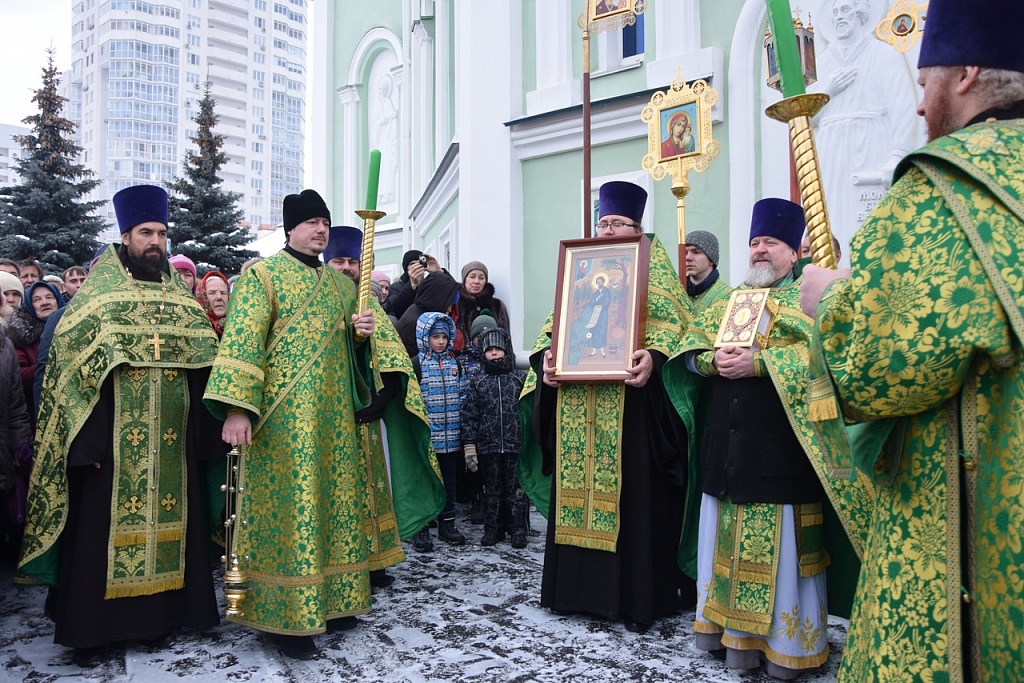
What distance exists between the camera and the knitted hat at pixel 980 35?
164 centimetres

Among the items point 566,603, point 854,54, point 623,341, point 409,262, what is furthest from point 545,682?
point 854,54

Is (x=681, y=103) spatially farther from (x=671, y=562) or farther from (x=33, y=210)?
(x=33, y=210)

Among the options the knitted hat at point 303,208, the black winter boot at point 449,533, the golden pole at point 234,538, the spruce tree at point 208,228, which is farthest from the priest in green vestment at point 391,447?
the spruce tree at point 208,228

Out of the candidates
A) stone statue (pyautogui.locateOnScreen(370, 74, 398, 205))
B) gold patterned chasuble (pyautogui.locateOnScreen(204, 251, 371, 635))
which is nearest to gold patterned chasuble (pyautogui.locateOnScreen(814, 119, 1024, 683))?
gold patterned chasuble (pyautogui.locateOnScreen(204, 251, 371, 635))

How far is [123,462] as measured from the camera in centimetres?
408

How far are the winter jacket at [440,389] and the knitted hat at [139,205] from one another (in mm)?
2629

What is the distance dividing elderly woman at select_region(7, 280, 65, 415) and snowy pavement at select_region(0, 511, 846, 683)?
4.87 feet

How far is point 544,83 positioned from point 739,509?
267 inches

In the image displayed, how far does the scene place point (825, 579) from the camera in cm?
376

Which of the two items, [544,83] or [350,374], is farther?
[544,83]

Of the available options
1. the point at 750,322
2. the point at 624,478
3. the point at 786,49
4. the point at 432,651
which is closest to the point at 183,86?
the point at 624,478

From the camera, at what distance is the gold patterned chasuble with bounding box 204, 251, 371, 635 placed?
396 cm

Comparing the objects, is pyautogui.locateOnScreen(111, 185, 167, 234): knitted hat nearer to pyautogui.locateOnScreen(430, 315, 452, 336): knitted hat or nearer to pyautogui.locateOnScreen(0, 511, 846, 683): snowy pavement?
pyautogui.locateOnScreen(0, 511, 846, 683): snowy pavement

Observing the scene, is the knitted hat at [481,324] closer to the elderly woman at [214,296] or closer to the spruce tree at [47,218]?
the elderly woman at [214,296]
